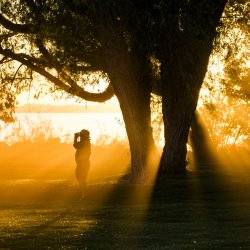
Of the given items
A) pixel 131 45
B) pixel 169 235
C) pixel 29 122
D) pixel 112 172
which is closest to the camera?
pixel 169 235

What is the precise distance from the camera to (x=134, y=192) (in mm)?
21922

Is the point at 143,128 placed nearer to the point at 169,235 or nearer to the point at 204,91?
the point at 204,91

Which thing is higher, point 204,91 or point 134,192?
point 204,91

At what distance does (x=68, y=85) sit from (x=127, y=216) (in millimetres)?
16041

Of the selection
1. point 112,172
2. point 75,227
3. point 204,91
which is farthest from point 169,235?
point 204,91

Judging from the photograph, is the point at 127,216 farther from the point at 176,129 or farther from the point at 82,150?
the point at 176,129

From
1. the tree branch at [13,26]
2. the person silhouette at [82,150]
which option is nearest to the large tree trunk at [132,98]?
the person silhouette at [82,150]

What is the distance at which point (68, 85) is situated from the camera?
31.3 metres

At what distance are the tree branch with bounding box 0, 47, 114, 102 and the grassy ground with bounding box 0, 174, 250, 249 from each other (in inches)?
222

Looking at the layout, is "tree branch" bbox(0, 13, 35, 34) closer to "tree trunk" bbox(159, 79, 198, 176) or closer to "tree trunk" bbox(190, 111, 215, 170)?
"tree trunk" bbox(159, 79, 198, 176)

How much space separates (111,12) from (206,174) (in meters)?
9.67

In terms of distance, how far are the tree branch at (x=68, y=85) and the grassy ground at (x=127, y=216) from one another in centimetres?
564

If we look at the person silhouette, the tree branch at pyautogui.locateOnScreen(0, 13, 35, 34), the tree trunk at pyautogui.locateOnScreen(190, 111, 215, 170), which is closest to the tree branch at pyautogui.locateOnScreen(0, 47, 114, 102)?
the tree branch at pyautogui.locateOnScreen(0, 13, 35, 34)

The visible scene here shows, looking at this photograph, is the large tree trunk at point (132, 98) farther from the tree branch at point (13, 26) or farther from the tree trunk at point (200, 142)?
the tree trunk at point (200, 142)
